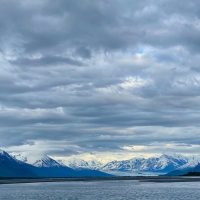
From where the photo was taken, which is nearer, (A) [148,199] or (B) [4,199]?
(A) [148,199]

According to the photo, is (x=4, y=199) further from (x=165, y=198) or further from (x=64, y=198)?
(x=165, y=198)

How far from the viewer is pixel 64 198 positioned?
471ft

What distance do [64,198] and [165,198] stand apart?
29.2m

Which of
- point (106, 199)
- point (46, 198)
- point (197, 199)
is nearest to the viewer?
point (197, 199)

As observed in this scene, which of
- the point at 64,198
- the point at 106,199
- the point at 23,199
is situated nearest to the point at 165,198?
the point at 106,199

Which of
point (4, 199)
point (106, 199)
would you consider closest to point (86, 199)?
point (106, 199)

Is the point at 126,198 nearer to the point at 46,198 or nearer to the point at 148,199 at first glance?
the point at 148,199

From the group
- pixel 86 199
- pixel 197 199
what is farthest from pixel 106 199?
pixel 197 199

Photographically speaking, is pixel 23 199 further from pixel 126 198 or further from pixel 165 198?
pixel 165 198

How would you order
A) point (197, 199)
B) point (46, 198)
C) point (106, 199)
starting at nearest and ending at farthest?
1. point (197, 199)
2. point (106, 199)
3. point (46, 198)

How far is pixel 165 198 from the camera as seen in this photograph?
134m

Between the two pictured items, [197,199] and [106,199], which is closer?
[197,199]

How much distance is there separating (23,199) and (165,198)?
40.1 meters

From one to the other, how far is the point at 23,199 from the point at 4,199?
17.9 feet
